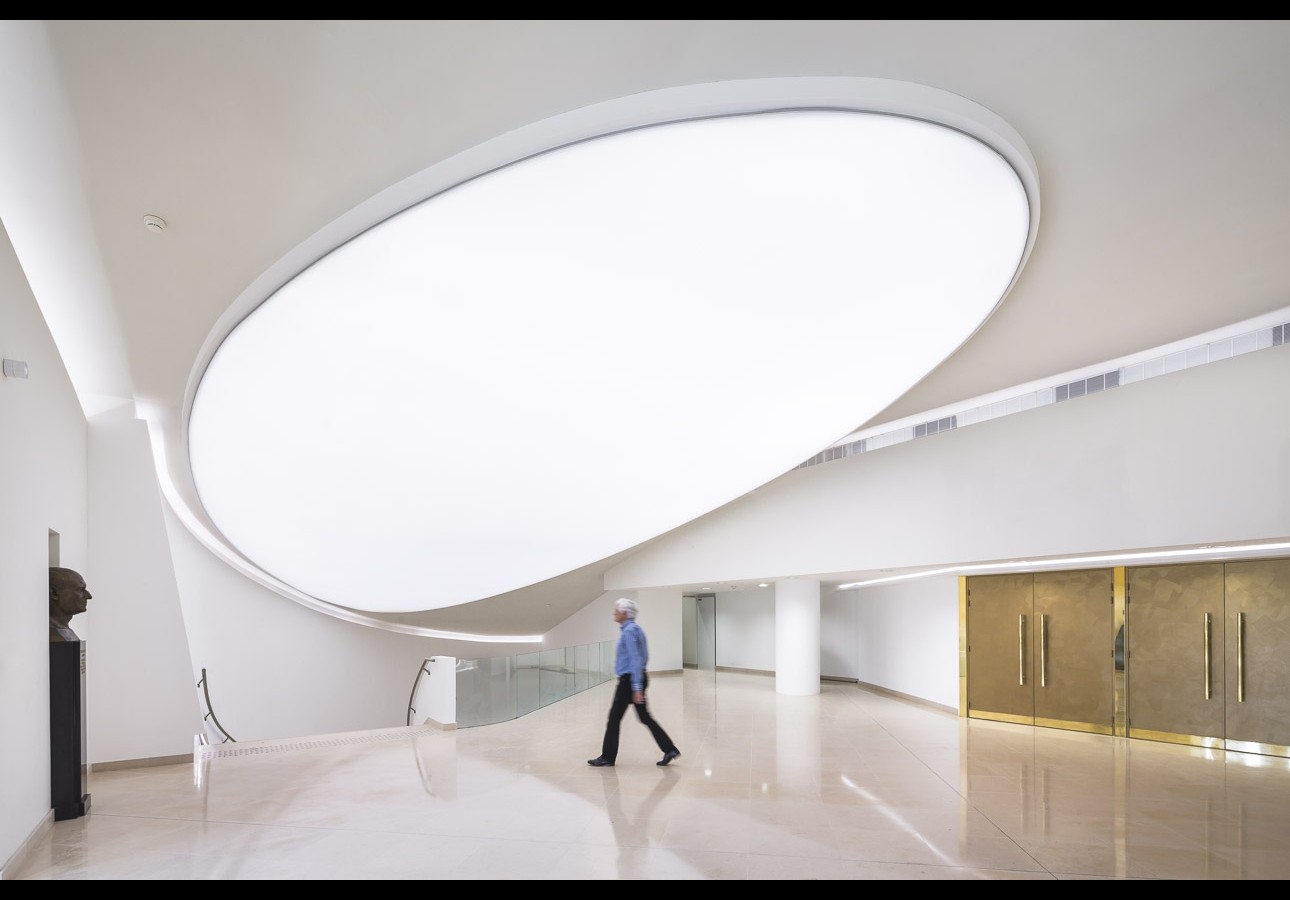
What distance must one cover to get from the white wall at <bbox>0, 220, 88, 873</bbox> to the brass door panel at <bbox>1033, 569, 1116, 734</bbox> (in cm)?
1229

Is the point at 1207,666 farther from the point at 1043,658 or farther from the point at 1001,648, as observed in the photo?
the point at 1001,648

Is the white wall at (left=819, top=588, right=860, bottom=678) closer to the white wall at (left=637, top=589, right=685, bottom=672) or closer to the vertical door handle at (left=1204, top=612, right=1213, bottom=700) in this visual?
the white wall at (left=637, top=589, right=685, bottom=672)

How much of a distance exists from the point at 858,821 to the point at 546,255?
22.2 ft

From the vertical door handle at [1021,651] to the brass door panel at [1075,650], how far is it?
17 centimetres

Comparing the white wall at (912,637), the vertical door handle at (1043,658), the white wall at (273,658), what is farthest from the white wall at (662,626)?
the vertical door handle at (1043,658)

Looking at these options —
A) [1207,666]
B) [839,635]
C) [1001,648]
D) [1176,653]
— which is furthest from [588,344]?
[839,635]

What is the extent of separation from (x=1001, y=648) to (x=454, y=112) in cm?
1223

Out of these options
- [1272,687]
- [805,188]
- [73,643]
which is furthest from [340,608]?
[1272,687]

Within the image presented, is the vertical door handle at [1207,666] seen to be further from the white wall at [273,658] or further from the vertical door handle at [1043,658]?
the white wall at [273,658]

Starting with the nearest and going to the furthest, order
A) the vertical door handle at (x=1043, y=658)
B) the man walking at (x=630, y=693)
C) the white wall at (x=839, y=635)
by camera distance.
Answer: the man walking at (x=630, y=693)
the vertical door handle at (x=1043, y=658)
the white wall at (x=839, y=635)

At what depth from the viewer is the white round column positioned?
1641 centimetres

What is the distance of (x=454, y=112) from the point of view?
160 inches

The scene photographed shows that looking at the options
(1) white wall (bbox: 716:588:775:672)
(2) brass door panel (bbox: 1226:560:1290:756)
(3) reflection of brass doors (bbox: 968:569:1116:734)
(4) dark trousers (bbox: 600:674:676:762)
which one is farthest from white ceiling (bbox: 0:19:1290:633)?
(1) white wall (bbox: 716:588:775:672)

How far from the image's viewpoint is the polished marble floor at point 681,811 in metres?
5.37
